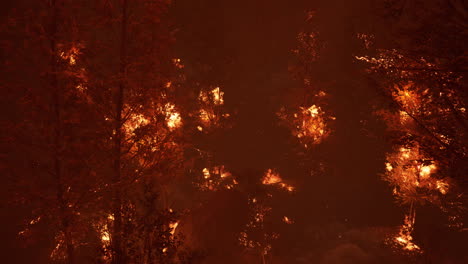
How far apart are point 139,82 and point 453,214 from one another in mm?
20507

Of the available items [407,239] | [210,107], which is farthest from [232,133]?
[407,239]

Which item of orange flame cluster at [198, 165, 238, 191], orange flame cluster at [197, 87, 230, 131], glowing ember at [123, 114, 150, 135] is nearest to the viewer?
glowing ember at [123, 114, 150, 135]

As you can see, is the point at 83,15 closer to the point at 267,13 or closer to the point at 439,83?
the point at 439,83

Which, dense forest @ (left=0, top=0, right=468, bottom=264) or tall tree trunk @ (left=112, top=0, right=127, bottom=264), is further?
tall tree trunk @ (left=112, top=0, right=127, bottom=264)

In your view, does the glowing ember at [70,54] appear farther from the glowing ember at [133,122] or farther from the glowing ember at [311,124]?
the glowing ember at [311,124]

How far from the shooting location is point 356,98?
27266 mm

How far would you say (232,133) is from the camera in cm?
3116

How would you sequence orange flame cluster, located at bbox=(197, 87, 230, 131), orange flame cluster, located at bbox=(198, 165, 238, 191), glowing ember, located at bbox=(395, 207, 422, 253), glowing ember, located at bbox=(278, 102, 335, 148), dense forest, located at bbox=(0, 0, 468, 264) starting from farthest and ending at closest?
1. orange flame cluster, located at bbox=(197, 87, 230, 131)
2. glowing ember, located at bbox=(278, 102, 335, 148)
3. orange flame cluster, located at bbox=(198, 165, 238, 191)
4. glowing ember, located at bbox=(395, 207, 422, 253)
5. dense forest, located at bbox=(0, 0, 468, 264)

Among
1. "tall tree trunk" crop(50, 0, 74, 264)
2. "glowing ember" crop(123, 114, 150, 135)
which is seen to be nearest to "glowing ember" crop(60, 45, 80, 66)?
"tall tree trunk" crop(50, 0, 74, 264)

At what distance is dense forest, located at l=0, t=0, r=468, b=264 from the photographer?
707 centimetres

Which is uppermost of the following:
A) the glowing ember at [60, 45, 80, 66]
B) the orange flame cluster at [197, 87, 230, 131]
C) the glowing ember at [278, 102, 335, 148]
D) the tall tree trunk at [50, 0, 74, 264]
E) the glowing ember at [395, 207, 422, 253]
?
the orange flame cluster at [197, 87, 230, 131]

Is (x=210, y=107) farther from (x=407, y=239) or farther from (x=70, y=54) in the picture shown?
(x=70, y=54)

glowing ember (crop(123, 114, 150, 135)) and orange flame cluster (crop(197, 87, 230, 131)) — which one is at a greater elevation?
orange flame cluster (crop(197, 87, 230, 131))

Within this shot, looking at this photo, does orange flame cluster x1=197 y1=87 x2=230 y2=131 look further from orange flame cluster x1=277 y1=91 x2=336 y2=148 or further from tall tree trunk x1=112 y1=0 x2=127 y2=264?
tall tree trunk x1=112 y1=0 x2=127 y2=264
